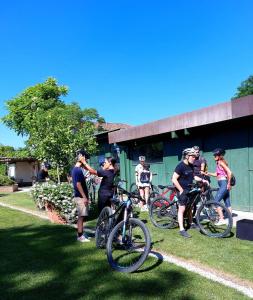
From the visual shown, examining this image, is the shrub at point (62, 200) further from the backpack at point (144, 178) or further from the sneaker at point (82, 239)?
the backpack at point (144, 178)

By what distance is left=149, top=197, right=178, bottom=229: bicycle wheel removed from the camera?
26.8 feet

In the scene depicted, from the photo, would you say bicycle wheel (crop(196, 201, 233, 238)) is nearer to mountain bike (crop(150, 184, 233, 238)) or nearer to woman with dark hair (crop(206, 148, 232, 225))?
mountain bike (crop(150, 184, 233, 238))

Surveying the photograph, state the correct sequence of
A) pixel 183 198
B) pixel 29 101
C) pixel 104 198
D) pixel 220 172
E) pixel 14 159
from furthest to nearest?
pixel 29 101, pixel 14 159, pixel 220 172, pixel 183 198, pixel 104 198

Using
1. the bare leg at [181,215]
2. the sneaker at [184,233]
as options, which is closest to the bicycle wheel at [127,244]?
the sneaker at [184,233]

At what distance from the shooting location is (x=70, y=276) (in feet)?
16.7

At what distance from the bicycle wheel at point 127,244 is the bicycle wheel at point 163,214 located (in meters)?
2.55

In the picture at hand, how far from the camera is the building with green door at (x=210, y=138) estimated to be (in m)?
9.92

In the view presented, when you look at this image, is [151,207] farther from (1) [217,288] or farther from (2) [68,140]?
(2) [68,140]

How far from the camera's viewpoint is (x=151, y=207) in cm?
857

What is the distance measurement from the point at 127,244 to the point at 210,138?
21.3ft

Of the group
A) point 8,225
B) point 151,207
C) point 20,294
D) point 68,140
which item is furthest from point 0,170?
point 20,294

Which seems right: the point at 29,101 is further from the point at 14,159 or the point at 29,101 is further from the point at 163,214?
the point at 163,214

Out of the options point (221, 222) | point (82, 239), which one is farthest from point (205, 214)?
point (82, 239)

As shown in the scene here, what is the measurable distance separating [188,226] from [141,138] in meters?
7.20
